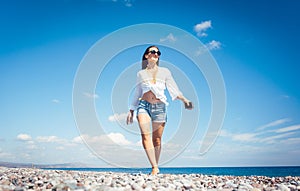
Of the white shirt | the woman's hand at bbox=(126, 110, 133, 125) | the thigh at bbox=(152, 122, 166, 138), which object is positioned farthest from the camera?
the woman's hand at bbox=(126, 110, 133, 125)

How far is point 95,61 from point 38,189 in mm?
4143

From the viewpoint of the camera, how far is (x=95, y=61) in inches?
295

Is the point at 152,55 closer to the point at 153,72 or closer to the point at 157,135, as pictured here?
the point at 153,72

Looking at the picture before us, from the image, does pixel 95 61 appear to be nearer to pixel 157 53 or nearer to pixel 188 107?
pixel 157 53

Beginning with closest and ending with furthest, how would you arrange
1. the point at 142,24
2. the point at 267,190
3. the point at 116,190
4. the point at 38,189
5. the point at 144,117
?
the point at 116,190 < the point at 38,189 < the point at 267,190 < the point at 144,117 < the point at 142,24

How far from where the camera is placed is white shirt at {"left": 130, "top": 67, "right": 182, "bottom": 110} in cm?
639

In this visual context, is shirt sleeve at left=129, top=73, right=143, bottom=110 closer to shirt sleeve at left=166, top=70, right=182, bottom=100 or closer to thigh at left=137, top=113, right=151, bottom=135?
thigh at left=137, top=113, right=151, bottom=135

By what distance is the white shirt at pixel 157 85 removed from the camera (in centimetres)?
639

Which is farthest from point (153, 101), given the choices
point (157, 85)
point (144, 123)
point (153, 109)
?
point (144, 123)

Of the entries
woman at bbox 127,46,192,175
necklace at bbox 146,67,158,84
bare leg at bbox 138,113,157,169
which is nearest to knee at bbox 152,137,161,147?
woman at bbox 127,46,192,175

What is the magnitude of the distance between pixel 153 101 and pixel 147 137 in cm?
84

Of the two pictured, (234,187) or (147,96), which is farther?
(147,96)

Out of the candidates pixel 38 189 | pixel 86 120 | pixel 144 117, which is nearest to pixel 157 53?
pixel 144 117

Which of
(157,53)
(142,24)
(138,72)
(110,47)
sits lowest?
(138,72)
